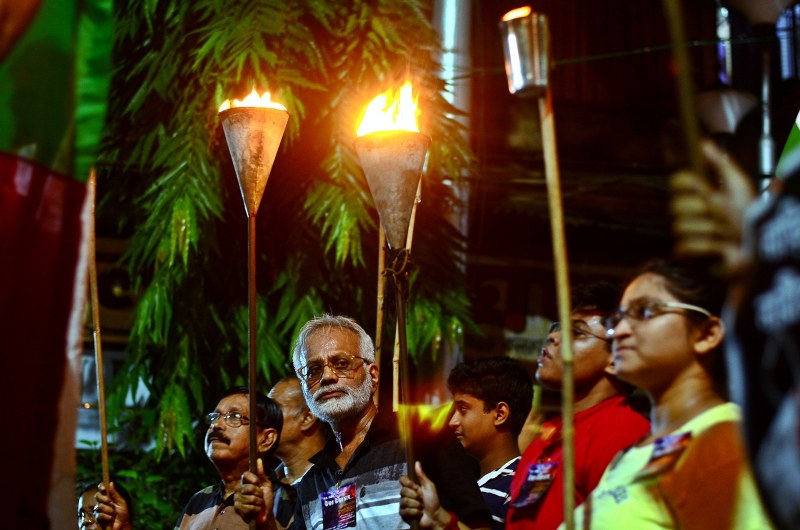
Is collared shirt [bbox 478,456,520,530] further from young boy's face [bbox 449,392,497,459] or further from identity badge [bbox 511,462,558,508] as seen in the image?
identity badge [bbox 511,462,558,508]

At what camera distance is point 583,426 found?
430 cm

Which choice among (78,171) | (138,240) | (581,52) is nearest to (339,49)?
(138,240)

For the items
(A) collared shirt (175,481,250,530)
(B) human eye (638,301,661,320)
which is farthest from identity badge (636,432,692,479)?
(A) collared shirt (175,481,250,530)

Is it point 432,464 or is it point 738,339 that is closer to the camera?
point 738,339

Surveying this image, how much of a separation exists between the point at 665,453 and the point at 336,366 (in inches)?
96.3

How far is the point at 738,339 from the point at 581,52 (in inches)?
466

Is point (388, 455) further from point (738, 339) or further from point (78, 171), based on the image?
point (738, 339)

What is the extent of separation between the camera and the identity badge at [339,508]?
4867 mm

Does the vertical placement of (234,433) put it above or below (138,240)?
below

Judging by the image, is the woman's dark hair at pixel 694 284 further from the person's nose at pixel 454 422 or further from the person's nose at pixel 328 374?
the person's nose at pixel 454 422

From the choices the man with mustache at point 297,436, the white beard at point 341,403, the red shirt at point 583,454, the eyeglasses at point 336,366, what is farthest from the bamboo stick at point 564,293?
the man with mustache at point 297,436

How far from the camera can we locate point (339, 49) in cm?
829

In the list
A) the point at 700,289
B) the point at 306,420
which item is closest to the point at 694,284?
the point at 700,289

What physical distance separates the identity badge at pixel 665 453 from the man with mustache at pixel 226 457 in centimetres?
293
